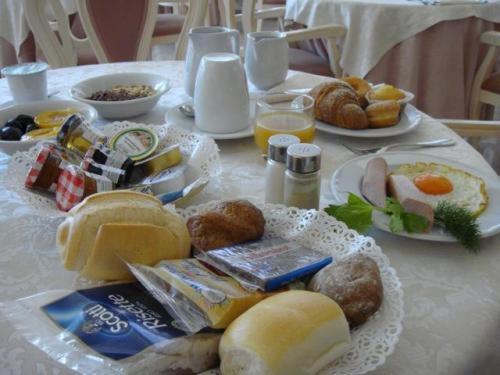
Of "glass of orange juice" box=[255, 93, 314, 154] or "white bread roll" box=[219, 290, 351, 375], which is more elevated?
"glass of orange juice" box=[255, 93, 314, 154]

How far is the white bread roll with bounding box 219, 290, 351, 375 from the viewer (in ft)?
1.26

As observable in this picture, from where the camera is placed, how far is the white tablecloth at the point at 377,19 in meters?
1.86

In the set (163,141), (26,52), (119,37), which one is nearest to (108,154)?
(163,141)

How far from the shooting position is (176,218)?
55 cm

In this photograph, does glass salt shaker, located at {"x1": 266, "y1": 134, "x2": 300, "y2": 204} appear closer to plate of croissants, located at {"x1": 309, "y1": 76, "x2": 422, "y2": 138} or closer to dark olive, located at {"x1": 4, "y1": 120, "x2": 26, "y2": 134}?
plate of croissants, located at {"x1": 309, "y1": 76, "x2": 422, "y2": 138}

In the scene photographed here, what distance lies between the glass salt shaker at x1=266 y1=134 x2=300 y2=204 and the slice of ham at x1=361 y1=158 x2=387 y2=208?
126 mm

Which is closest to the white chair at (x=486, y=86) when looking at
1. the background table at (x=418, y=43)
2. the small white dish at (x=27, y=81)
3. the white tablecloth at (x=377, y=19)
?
the background table at (x=418, y=43)

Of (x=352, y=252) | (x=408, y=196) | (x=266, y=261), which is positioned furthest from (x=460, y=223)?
(x=266, y=261)

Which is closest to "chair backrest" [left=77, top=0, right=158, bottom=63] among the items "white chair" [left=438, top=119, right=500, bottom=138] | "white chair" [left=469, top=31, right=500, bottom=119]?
"white chair" [left=438, top=119, right=500, bottom=138]

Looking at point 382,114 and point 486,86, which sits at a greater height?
point 382,114

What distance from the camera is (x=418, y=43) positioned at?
191 centimetres

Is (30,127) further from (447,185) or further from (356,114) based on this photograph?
(447,185)

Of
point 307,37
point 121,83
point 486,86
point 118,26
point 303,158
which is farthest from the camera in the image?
point 486,86

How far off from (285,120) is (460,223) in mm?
344
